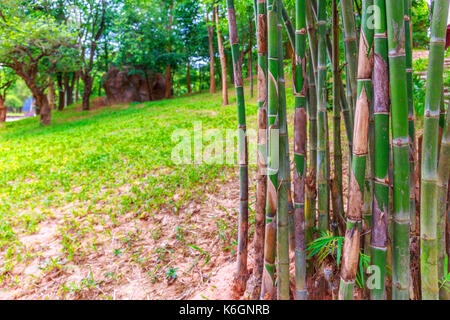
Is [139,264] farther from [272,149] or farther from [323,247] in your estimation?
[272,149]

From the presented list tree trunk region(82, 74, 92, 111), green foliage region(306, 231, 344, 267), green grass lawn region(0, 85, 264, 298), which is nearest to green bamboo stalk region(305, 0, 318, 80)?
green foliage region(306, 231, 344, 267)

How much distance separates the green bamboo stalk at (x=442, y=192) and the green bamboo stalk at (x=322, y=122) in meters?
0.44

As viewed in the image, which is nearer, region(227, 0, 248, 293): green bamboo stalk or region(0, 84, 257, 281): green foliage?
region(227, 0, 248, 293): green bamboo stalk

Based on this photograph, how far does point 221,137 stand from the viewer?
18.1 ft

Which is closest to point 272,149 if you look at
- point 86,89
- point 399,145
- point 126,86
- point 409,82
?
point 399,145

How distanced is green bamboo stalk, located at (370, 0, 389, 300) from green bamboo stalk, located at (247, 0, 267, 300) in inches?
17.3

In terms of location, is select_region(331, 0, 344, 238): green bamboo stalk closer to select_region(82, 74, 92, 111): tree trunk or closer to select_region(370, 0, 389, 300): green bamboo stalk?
select_region(370, 0, 389, 300): green bamboo stalk

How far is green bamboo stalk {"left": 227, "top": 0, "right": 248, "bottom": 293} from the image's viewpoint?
1422mm

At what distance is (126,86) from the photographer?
15.0 m

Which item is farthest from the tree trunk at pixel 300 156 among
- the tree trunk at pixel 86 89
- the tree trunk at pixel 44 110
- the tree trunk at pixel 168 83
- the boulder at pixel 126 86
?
the tree trunk at pixel 168 83

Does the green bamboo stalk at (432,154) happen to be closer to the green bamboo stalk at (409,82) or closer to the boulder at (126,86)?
the green bamboo stalk at (409,82)

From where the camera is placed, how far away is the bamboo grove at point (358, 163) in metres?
0.90

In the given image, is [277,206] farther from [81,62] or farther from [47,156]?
[81,62]
